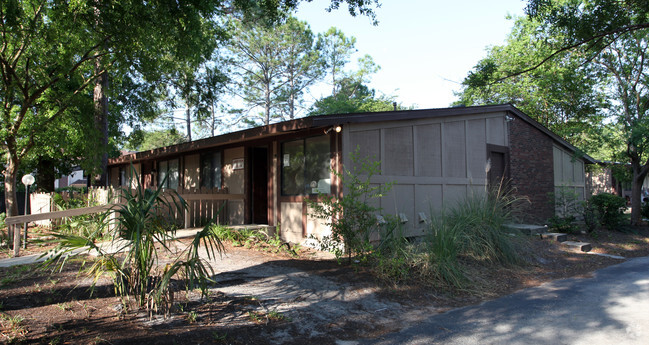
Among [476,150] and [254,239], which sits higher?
[476,150]

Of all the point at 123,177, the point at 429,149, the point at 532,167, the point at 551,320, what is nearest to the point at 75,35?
the point at 429,149

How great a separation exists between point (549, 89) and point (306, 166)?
560 inches

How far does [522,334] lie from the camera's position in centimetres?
433

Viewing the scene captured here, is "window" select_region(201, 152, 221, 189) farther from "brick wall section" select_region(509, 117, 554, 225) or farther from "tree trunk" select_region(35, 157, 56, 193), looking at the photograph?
"tree trunk" select_region(35, 157, 56, 193)

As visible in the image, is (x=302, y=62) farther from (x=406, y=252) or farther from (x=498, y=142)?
(x=406, y=252)

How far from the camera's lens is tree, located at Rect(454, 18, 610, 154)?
1495cm

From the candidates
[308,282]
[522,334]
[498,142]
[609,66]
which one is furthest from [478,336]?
[609,66]

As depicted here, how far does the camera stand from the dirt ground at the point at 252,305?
3.84 meters

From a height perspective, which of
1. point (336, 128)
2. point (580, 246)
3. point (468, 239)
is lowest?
point (580, 246)

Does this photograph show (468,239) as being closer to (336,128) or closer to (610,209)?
(336,128)

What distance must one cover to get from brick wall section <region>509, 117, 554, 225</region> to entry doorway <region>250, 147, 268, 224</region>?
7095mm

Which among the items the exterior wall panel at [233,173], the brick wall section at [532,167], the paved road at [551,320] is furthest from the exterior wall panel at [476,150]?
the exterior wall panel at [233,173]

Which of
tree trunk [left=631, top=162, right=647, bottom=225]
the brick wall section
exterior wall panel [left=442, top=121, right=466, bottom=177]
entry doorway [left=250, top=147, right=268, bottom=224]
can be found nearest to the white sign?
entry doorway [left=250, top=147, right=268, bottom=224]

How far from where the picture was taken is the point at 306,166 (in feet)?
30.3
